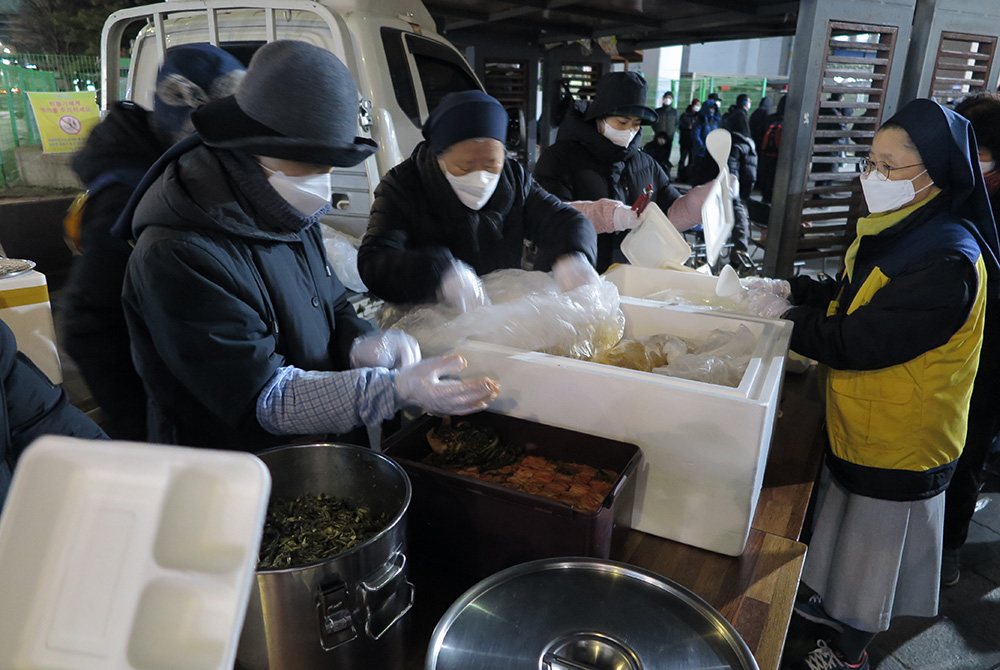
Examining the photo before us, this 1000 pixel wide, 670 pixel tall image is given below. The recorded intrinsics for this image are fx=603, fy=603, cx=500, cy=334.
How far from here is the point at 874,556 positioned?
5.45ft

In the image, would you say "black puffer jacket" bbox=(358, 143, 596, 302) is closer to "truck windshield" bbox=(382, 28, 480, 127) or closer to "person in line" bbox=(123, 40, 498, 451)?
"person in line" bbox=(123, 40, 498, 451)

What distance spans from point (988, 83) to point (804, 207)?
1.79m

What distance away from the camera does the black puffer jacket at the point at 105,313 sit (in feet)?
4.42

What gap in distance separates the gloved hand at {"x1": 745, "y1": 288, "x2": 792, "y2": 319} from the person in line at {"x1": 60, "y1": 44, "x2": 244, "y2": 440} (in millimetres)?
1572

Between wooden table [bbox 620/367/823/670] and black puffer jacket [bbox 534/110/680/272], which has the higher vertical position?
black puffer jacket [bbox 534/110/680/272]

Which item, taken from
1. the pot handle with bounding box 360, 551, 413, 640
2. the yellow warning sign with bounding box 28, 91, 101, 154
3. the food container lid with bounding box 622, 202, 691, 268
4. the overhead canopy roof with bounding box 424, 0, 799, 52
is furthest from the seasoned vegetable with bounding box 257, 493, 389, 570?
the yellow warning sign with bounding box 28, 91, 101, 154

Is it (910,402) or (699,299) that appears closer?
(910,402)

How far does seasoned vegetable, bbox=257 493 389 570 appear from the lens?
2.85 ft

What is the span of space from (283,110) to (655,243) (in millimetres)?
1485

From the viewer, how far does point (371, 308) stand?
130 inches

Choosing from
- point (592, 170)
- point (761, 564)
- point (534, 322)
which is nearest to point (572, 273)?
point (534, 322)

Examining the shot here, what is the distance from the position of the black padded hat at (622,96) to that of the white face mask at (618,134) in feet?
0.17

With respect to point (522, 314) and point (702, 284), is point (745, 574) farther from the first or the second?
point (702, 284)

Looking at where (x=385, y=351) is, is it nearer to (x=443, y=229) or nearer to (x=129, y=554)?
(x=443, y=229)
